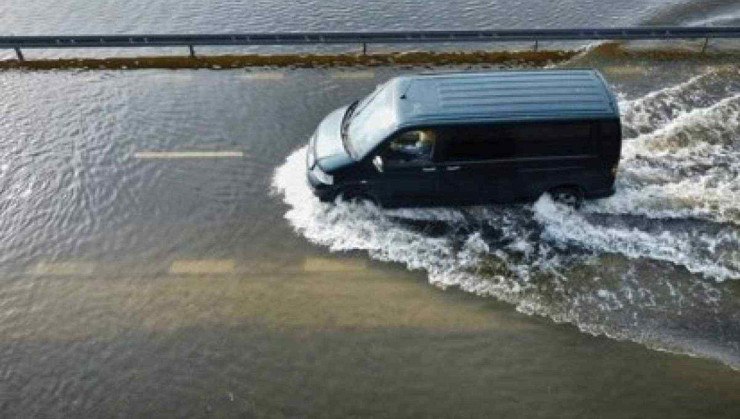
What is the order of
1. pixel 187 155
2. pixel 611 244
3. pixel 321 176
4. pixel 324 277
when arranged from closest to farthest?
pixel 324 277 < pixel 611 244 < pixel 321 176 < pixel 187 155

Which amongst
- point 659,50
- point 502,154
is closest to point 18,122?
point 502,154

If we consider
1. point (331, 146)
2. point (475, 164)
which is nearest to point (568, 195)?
point (475, 164)

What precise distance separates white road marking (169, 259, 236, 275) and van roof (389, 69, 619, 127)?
11.2 ft

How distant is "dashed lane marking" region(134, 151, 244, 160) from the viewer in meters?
11.8

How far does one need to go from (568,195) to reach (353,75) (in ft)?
19.5

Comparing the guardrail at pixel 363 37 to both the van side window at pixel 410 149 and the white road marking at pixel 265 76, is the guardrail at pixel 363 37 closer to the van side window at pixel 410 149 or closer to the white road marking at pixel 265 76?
the white road marking at pixel 265 76

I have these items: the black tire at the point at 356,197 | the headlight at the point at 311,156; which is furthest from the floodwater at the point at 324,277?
the headlight at the point at 311,156

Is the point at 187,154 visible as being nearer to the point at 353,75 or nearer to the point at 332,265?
the point at 332,265

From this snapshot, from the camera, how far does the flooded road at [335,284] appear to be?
8047 millimetres

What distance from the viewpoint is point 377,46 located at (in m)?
15.1

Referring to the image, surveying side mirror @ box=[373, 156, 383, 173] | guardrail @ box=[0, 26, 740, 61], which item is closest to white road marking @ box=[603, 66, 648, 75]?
guardrail @ box=[0, 26, 740, 61]

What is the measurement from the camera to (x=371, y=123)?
10055mm

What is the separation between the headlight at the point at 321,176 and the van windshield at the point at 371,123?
0.52 meters

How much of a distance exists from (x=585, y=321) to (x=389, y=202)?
3424 millimetres
